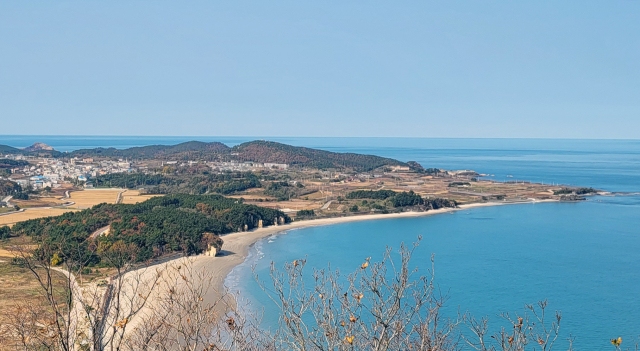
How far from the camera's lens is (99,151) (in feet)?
429

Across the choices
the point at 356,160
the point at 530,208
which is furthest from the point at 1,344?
the point at 356,160

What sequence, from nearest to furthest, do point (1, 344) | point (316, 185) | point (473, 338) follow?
point (1, 344), point (473, 338), point (316, 185)

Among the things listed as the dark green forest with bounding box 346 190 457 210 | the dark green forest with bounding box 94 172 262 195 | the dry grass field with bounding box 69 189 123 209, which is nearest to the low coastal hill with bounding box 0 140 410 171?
the dark green forest with bounding box 94 172 262 195

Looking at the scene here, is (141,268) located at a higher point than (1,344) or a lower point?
lower

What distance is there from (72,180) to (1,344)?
6583 centimetres

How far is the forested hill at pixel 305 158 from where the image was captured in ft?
320

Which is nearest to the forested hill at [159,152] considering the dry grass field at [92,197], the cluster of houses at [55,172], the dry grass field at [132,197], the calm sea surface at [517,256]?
the cluster of houses at [55,172]

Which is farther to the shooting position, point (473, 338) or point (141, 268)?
point (141, 268)

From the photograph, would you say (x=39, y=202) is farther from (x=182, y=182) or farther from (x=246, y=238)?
Result: (x=246, y=238)

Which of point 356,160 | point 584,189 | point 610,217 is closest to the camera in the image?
point 610,217

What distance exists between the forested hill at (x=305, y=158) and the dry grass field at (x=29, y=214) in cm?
5422

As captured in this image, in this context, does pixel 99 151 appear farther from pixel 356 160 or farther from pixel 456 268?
pixel 456 268

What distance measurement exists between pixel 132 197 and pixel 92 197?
14.9 ft

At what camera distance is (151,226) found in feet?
105
